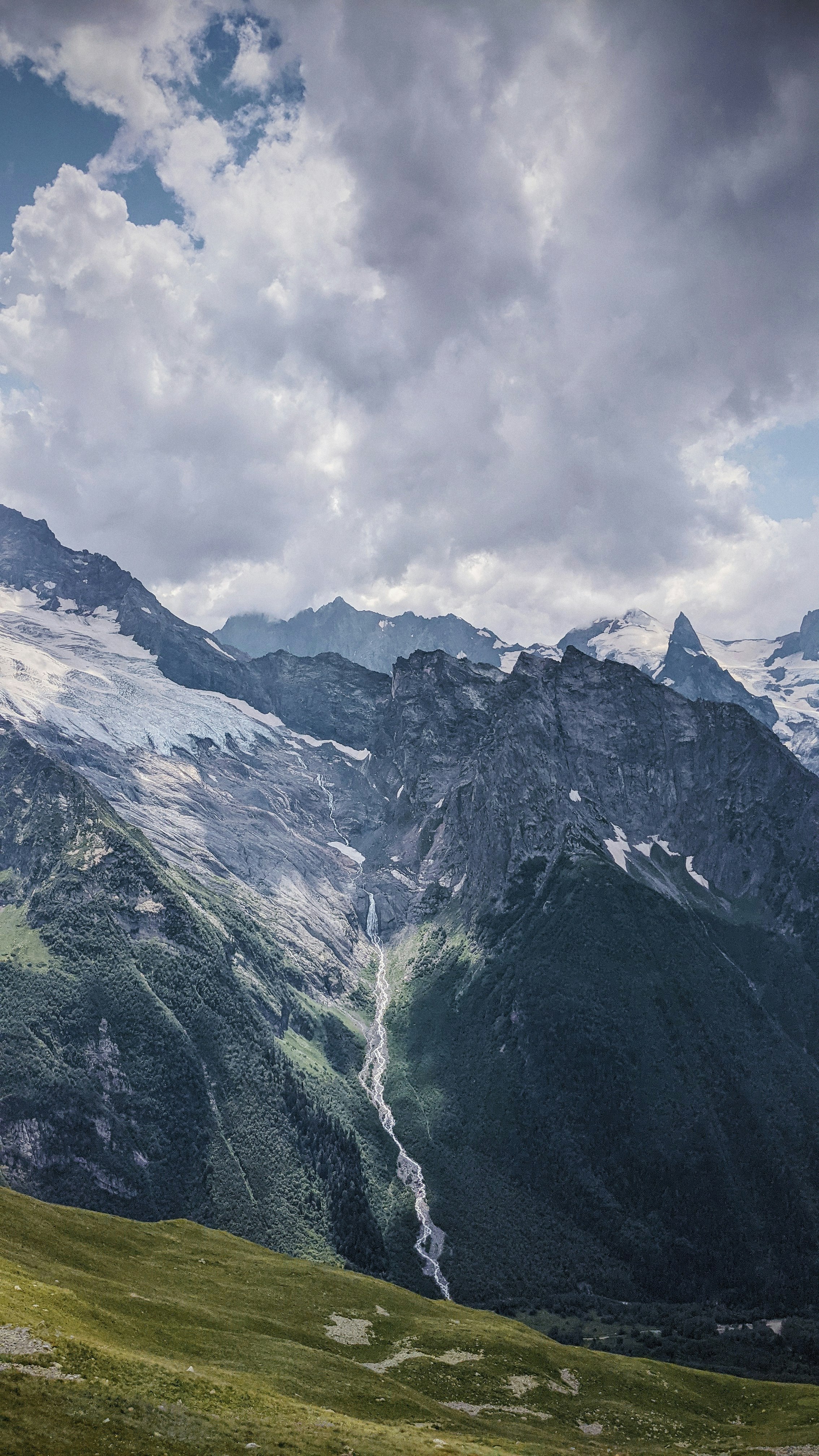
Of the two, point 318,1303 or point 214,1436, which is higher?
point 214,1436

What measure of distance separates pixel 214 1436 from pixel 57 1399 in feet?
36.2

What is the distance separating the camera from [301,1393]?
81.8 metres

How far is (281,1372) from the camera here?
87000mm

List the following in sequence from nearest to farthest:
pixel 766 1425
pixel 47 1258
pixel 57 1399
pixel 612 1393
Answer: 1. pixel 57 1399
2. pixel 47 1258
3. pixel 766 1425
4. pixel 612 1393

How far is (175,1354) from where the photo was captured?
3206 inches

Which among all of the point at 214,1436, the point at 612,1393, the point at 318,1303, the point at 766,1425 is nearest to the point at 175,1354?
the point at 214,1436

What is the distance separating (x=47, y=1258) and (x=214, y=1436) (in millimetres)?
54101

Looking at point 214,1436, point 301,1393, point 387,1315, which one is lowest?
point 387,1315

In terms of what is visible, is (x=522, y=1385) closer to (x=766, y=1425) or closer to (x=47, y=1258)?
(x=766, y=1425)

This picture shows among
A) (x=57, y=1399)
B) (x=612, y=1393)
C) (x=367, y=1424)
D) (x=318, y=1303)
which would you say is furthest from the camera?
(x=318, y=1303)

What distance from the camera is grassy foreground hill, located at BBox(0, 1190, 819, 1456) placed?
5681 cm

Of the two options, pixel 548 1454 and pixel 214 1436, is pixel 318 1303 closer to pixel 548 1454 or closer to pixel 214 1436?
pixel 548 1454

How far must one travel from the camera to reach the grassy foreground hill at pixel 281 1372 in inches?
2237

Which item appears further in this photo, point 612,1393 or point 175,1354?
point 612,1393
